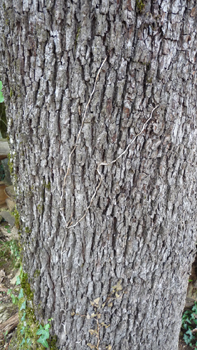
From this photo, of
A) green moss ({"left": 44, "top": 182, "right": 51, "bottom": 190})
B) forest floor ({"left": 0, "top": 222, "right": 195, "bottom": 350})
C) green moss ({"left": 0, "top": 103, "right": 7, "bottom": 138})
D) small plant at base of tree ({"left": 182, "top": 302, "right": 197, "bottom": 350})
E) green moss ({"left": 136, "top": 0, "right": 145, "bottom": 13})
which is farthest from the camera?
green moss ({"left": 0, "top": 103, "right": 7, "bottom": 138})

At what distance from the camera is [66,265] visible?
5.04ft

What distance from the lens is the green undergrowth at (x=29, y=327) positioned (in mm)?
1678

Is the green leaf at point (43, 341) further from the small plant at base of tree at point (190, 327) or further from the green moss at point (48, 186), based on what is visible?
the small plant at base of tree at point (190, 327)

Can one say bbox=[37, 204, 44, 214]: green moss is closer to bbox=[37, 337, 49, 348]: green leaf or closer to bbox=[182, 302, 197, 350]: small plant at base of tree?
bbox=[37, 337, 49, 348]: green leaf

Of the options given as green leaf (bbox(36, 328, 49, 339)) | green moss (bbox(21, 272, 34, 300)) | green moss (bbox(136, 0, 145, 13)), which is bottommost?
green leaf (bbox(36, 328, 49, 339))

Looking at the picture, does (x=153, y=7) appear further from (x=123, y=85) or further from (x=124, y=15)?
(x=123, y=85)

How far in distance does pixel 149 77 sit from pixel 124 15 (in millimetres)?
302

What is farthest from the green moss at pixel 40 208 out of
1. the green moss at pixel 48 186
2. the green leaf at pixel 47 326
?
the green leaf at pixel 47 326

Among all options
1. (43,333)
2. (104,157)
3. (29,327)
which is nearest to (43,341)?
(43,333)

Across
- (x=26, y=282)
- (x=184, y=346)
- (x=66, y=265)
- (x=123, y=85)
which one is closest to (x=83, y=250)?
(x=66, y=265)

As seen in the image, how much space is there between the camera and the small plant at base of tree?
8.47 ft

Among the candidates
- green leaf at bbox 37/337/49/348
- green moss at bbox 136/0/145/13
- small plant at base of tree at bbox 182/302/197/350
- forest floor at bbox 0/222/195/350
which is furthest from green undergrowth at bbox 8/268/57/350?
green moss at bbox 136/0/145/13

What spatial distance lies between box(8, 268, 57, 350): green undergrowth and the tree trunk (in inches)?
3.0

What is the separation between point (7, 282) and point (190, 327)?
2.29 m
